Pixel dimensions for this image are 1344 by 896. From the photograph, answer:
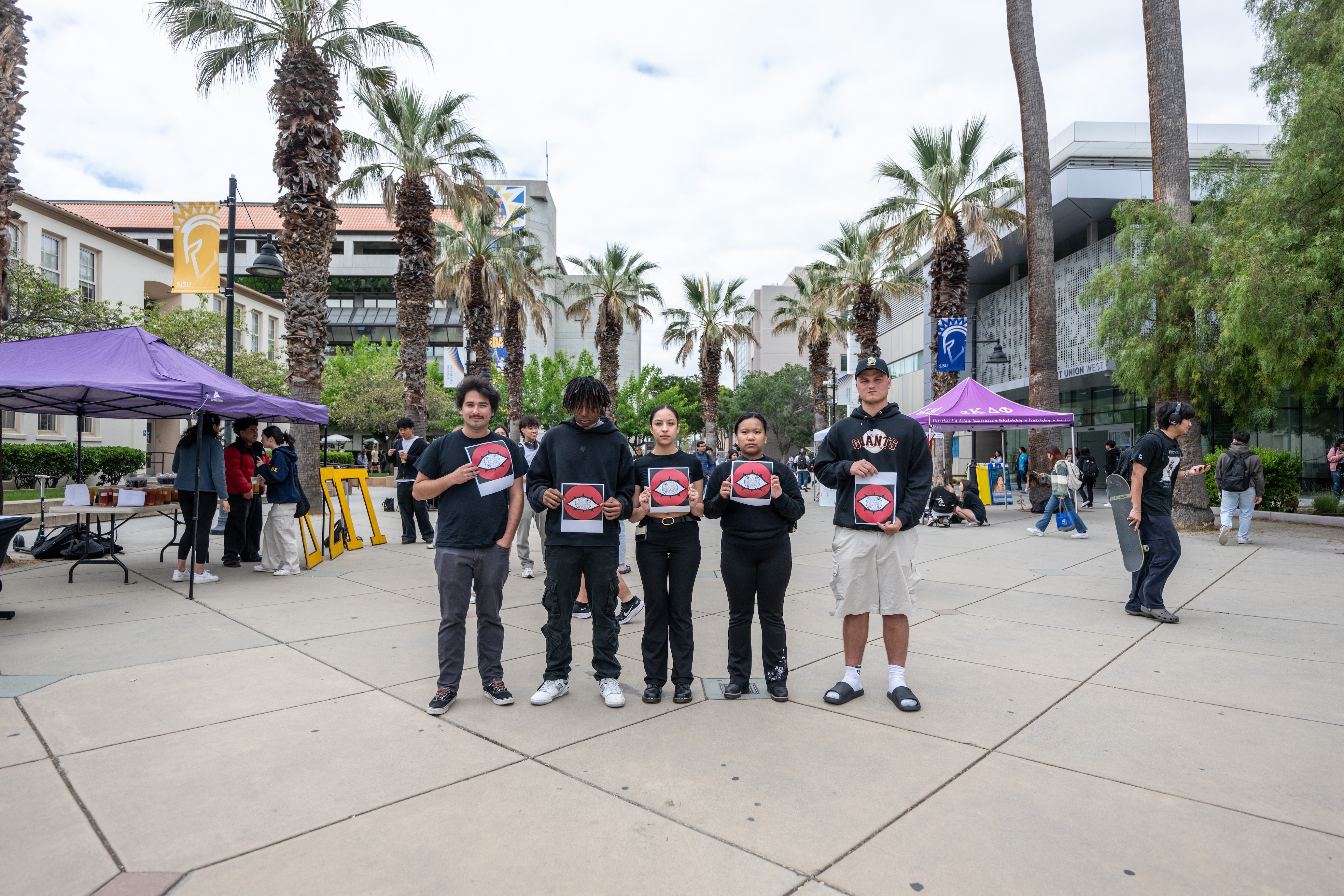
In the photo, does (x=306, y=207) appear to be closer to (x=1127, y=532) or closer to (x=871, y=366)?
(x=871, y=366)

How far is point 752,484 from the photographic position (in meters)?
4.23

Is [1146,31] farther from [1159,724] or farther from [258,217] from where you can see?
[258,217]

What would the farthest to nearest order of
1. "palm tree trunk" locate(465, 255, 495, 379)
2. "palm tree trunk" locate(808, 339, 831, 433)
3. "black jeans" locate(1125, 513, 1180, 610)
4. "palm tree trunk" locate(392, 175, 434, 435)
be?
"palm tree trunk" locate(808, 339, 831, 433), "palm tree trunk" locate(465, 255, 495, 379), "palm tree trunk" locate(392, 175, 434, 435), "black jeans" locate(1125, 513, 1180, 610)

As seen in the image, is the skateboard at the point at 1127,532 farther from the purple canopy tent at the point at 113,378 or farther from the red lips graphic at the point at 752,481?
the purple canopy tent at the point at 113,378

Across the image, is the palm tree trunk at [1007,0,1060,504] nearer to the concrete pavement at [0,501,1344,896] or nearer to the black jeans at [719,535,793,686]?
the concrete pavement at [0,501,1344,896]

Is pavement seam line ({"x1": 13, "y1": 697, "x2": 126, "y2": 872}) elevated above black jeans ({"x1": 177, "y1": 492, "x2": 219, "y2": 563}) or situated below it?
below

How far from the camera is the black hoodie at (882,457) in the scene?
13.9 ft

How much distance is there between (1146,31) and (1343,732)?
608 inches

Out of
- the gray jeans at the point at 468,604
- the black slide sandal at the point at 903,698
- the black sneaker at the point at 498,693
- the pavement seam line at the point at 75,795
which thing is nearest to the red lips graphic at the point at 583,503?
the gray jeans at the point at 468,604

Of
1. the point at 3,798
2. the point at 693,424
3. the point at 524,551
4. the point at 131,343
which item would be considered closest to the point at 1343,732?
the point at 3,798

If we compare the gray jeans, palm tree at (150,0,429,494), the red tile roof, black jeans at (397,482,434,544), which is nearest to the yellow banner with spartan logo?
palm tree at (150,0,429,494)

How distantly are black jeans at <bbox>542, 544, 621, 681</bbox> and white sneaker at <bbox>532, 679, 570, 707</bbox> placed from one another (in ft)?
0.09

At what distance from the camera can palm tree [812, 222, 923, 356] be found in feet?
86.4

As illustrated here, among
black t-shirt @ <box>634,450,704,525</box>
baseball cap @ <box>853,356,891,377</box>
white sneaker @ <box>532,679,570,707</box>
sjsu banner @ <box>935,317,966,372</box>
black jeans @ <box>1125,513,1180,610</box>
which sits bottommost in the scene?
white sneaker @ <box>532,679,570,707</box>
